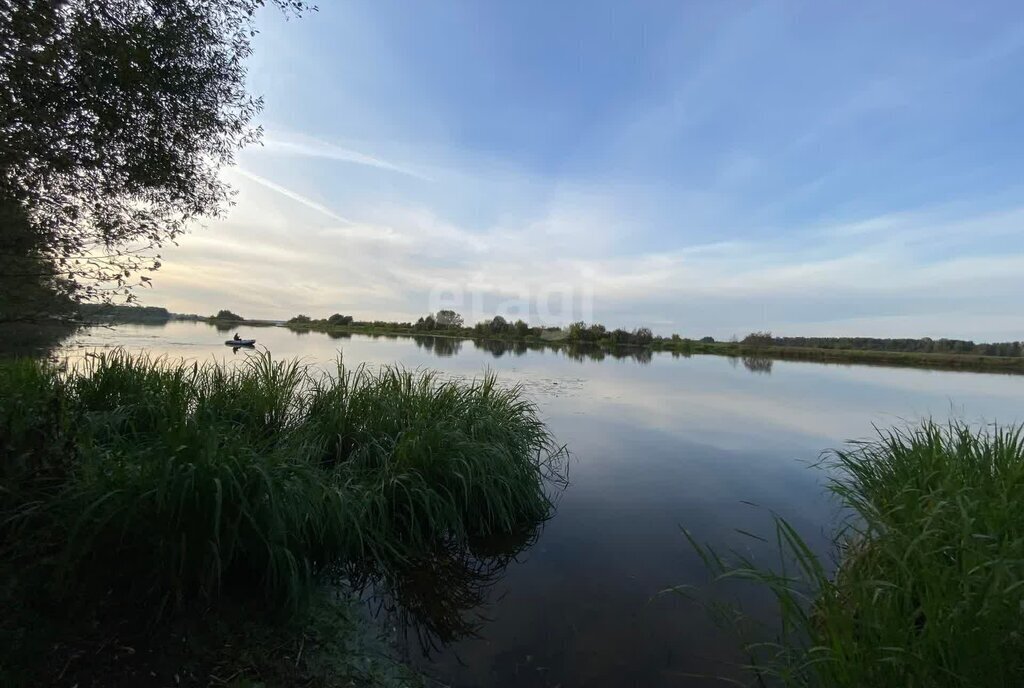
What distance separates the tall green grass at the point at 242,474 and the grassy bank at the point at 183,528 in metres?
0.01

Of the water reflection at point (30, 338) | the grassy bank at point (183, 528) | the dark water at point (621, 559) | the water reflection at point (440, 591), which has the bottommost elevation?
the dark water at point (621, 559)

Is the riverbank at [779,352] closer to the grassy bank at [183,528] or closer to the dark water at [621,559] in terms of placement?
the dark water at [621,559]

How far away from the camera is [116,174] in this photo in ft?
16.4

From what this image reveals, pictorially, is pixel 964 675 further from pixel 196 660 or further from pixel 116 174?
pixel 116 174

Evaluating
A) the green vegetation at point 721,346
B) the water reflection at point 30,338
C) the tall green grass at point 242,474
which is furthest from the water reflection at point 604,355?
the water reflection at point 30,338

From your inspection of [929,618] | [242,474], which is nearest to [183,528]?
[242,474]

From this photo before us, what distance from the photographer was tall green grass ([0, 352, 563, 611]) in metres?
2.57

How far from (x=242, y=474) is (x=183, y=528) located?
39 cm

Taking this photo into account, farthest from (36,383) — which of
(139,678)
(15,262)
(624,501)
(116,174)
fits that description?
Result: (624,501)

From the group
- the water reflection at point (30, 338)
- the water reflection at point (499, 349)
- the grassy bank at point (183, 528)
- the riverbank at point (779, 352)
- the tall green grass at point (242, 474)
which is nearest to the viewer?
the grassy bank at point (183, 528)

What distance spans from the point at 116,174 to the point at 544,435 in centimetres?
623

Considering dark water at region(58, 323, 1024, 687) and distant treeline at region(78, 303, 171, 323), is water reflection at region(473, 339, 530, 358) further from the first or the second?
distant treeline at region(78, 303, 171, 323)

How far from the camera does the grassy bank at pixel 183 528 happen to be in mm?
2307

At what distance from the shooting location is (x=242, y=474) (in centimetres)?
284
